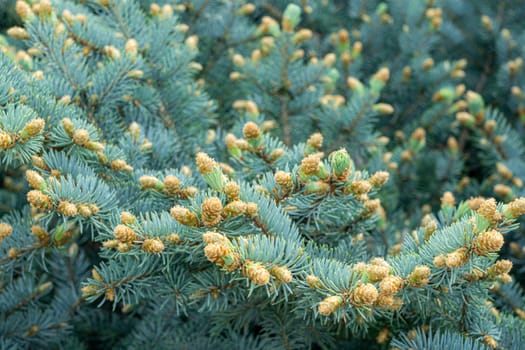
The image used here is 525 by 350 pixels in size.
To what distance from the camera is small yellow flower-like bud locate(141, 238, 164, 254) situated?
0.82 metres

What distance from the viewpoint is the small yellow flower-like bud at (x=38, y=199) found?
0.81 meters

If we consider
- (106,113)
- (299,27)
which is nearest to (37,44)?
(106,113)

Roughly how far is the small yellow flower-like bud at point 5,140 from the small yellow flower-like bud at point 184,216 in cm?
26

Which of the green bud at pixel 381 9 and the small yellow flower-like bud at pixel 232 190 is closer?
the small yellow flower-like bud at pixel 232 190

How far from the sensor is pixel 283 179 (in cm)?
86

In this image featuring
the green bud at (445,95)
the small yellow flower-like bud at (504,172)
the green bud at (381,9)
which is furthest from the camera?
the green bud at (381,9)

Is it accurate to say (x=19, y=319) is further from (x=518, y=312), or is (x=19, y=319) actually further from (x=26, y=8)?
(x=518, y=312)

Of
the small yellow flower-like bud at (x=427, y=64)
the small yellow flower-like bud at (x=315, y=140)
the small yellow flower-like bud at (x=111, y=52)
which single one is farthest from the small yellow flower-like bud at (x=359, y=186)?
the small yellow flower-like bud at (x=427, y=64)

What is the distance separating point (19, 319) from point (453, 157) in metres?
1.19

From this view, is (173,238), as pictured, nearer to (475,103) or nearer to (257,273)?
(257,273)

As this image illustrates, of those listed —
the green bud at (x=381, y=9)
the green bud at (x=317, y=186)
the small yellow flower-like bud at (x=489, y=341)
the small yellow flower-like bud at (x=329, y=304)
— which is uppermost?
the green bud at (x=317, y=186)

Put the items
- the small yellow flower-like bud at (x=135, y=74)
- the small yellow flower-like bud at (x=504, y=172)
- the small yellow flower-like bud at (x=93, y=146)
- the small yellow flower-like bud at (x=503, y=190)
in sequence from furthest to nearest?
the small yellow flower-like bud at (x=504, y=172) → the small yellow flower-like bud at (x=503, y=190) → the small yellow flower-like bud at (x=135, y=74) → the small yellow flower-like bud at (x=93, y=146)

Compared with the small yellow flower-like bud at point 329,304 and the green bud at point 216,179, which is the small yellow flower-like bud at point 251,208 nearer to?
the green bud at point 216,179

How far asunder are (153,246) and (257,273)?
0.57ft
